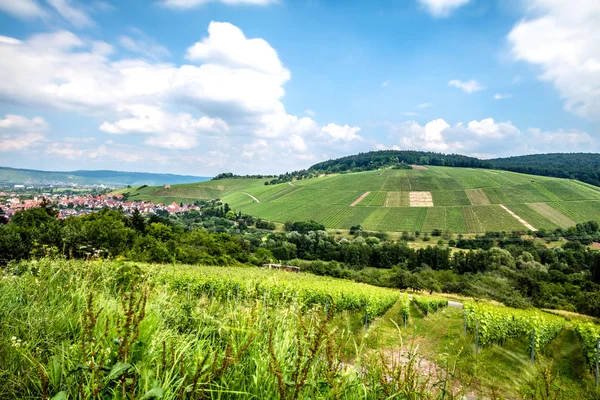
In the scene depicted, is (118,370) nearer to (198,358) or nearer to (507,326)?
(198,358)

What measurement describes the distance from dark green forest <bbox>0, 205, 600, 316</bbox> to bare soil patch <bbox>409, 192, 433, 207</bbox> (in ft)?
56.7

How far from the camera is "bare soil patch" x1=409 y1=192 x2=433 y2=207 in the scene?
101850 mm

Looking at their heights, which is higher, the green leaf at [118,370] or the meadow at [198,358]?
the green leaf at [118,370]

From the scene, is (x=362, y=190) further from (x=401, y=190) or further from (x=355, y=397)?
(x=355, y=397)

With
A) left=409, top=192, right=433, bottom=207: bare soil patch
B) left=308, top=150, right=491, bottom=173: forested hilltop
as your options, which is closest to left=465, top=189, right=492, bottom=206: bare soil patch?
left=409, top=192, right=433, bottom=207: bare soil patch

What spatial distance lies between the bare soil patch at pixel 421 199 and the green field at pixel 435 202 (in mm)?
891

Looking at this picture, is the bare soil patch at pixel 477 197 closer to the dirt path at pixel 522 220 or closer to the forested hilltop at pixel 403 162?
the dirt path at pixel 522 220

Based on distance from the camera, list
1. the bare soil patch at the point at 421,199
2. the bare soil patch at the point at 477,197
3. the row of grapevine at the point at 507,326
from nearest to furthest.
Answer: the row of grapevine at the point at 507,326
the bare soil patch at the point at 477,197
the bare soil patch at the point at 421,199

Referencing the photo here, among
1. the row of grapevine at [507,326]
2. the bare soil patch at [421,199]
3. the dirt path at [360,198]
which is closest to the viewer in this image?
the row of grapevine at [507,326]

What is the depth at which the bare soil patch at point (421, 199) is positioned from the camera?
10185cm

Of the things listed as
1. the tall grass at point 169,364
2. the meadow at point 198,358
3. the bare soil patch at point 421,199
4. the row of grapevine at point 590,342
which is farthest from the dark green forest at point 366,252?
the row of grapevine at point 590,342

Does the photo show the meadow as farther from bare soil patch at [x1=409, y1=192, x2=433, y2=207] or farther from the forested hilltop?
the forested hilltop

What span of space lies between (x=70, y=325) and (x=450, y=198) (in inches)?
4409

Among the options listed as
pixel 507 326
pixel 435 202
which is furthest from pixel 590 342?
pixel 435 202
